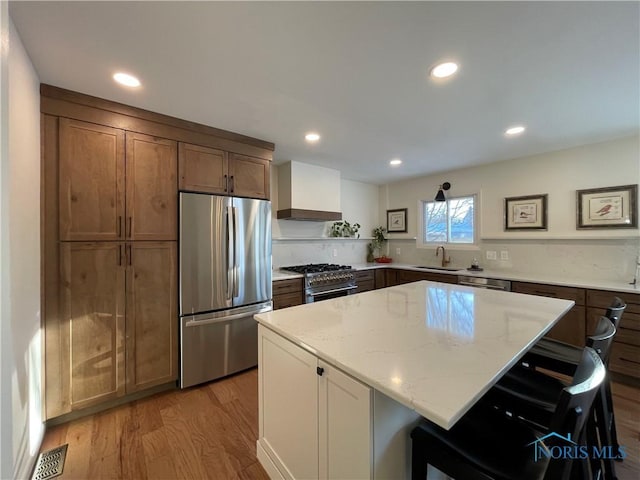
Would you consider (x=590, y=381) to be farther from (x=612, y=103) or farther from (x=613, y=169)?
(x=613, y=169)

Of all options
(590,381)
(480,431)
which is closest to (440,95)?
(590,381)

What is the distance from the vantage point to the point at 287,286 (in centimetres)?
321

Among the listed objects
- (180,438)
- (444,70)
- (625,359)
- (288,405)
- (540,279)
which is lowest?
(180,438)

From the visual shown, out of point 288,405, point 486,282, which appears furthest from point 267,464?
point 486,282

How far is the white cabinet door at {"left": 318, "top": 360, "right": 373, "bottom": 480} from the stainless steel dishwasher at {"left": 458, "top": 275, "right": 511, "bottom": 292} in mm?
2984

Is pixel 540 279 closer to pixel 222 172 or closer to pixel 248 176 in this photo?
pixel 248 176

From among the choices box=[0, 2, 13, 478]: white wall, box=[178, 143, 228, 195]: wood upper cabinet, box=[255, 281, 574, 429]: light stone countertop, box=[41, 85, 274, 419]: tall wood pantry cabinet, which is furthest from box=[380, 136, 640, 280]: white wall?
box=[0, 2, 13, 478]: white wall

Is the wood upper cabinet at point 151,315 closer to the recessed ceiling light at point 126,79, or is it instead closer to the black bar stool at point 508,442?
the recessed ceiling light at point 126,79

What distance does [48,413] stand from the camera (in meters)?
1.85

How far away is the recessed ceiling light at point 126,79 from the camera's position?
Result: 172cm

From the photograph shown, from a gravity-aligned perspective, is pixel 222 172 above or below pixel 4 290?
above

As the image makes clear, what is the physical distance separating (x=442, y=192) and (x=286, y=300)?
2.93 m

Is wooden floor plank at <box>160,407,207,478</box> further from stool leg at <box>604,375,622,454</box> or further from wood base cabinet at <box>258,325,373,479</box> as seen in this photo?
stool leg at <box>604,375,622,454</box>

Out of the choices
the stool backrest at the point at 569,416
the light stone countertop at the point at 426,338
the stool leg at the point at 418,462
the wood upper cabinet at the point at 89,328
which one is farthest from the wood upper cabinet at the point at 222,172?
the stool backrest at the point at 569,416
